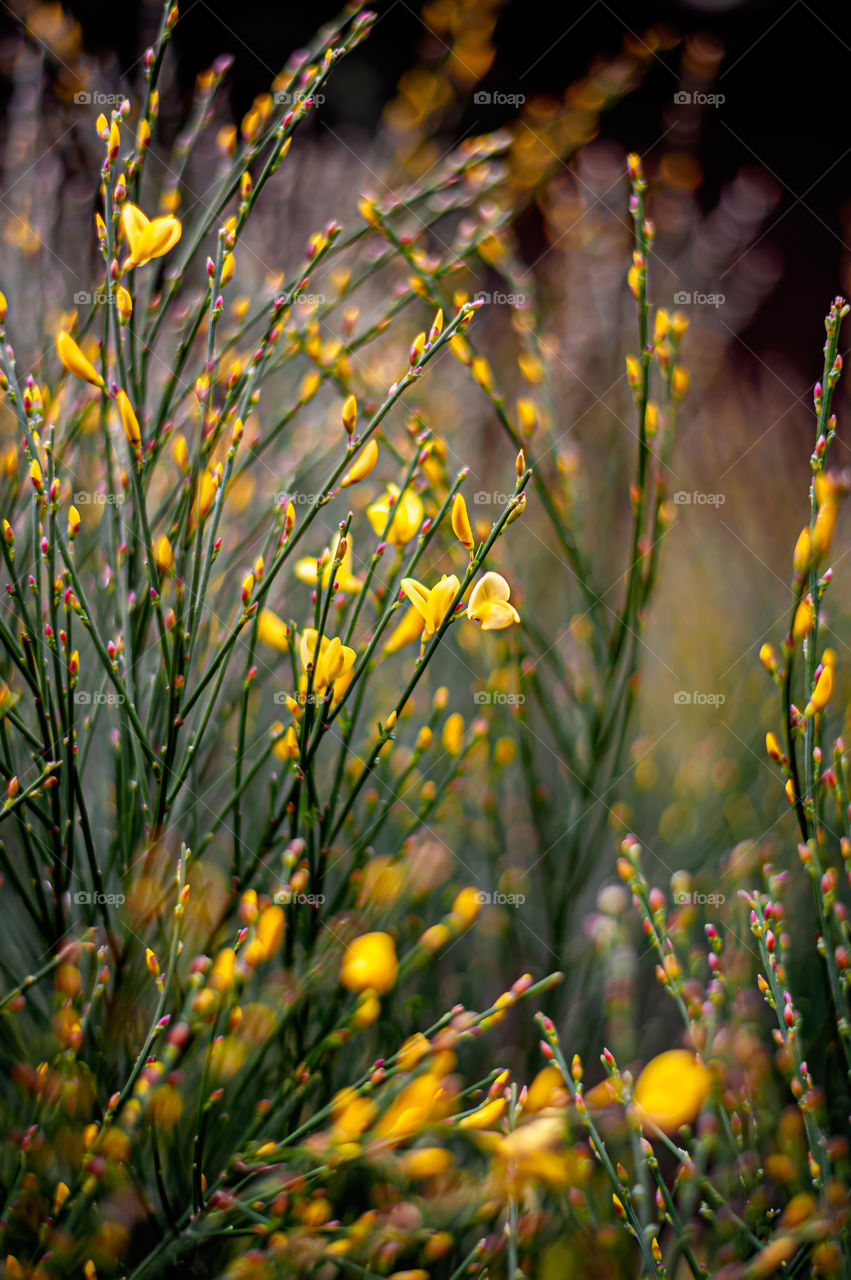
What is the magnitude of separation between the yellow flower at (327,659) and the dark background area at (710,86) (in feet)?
7.36

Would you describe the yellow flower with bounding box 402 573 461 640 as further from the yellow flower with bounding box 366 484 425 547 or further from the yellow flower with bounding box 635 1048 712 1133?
the yellow flower with bounding box 635 1048 712 1133

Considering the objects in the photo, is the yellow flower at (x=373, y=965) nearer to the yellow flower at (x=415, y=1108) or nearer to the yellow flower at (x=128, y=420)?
the yellow flower at (x=415, y=1108)

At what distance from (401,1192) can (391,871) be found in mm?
216

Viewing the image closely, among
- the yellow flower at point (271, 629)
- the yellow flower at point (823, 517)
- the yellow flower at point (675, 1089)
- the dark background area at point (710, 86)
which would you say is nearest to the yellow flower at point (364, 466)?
the yellow flower at point (271, 629)

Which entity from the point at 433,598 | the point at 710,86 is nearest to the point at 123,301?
the point at 433,598

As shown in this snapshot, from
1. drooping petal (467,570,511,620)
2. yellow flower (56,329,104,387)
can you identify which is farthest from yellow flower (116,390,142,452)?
drooping petal (467,570,511,620)

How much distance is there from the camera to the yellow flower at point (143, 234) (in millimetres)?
506

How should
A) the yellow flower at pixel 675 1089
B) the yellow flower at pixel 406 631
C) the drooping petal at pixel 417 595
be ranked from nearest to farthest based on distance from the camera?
the yellow flower at pixel 675 1089, the drooping petal at pixel 417 595, the yellow flower at pixel 406 631

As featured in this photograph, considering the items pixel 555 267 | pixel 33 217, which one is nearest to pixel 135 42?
pixel 555 267

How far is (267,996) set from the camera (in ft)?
2.00

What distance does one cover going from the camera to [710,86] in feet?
8.66

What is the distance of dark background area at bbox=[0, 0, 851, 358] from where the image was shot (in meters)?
2.43

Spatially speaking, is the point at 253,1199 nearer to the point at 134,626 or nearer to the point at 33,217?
the point at 134,626

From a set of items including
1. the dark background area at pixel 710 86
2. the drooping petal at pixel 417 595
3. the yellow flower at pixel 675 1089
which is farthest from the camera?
the dark background area at pixel 710 86
